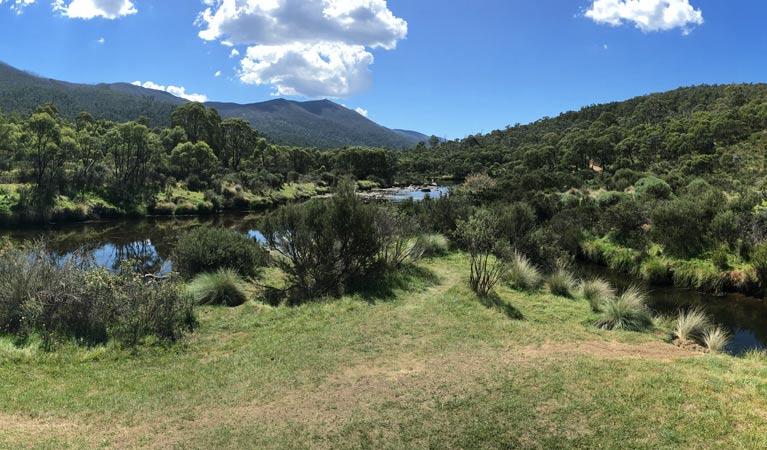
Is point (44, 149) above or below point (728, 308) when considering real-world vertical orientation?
above

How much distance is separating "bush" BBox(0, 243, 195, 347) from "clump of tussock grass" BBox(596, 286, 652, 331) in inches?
365

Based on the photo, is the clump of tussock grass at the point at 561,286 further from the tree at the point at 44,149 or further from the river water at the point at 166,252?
the tree at the point at 44,149

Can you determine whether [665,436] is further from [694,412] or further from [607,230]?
[607,230]

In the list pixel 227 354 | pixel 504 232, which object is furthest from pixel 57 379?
pixel 504 232

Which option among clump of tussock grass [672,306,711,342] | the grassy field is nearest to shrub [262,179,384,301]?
the grassy field

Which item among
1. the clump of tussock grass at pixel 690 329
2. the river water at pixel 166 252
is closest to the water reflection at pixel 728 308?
the river water at pixel 166 252

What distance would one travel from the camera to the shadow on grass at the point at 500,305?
10656 millimetres

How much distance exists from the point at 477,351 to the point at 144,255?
19865 mm

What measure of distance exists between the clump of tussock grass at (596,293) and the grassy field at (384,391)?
201 centimetres

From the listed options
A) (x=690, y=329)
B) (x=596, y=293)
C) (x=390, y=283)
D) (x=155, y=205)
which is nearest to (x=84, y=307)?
(x=390, y=283)

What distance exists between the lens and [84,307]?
8.62m

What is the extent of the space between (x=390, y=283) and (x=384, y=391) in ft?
22.0

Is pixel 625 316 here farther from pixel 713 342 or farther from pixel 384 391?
pixel 384 391

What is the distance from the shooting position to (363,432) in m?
5.23
